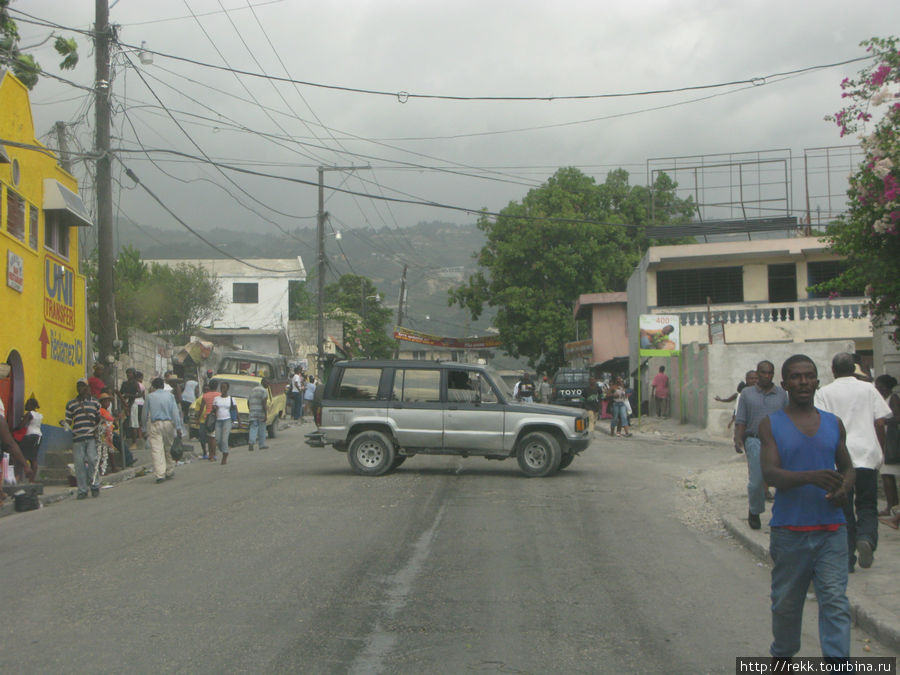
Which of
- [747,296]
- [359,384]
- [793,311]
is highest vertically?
[747,296]

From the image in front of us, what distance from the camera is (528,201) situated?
5275 cm

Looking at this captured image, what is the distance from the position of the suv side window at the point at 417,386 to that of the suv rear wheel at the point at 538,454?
1.73m

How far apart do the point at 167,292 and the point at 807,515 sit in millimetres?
50232

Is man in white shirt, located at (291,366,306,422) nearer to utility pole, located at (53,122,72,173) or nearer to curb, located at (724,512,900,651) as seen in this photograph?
utility pole, located at (53,122,72,173)

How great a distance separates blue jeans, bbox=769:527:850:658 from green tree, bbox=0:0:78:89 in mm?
19185

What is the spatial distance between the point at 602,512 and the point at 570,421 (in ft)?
13.5

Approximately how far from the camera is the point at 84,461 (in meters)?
15.1

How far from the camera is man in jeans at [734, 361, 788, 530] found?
10.2 metres

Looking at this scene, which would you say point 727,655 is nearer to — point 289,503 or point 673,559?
point 673,559

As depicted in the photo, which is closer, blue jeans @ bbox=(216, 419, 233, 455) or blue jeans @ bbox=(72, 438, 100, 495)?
blue jeans @ bbox=(72, 438, 100, 495)

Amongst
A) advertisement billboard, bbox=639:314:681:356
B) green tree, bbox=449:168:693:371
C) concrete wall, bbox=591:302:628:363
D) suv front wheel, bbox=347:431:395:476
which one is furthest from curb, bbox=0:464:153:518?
green tree, bbox=449:168:693:371

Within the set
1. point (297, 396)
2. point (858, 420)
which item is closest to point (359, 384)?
point (858, 420)

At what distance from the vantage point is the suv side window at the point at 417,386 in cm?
1655

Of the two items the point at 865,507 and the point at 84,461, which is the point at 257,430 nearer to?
the point at 84,461
